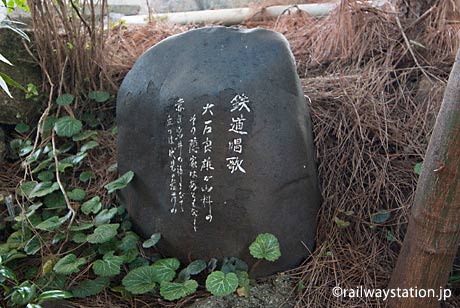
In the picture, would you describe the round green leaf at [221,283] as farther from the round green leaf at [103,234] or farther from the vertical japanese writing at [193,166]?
the round green leaf at [103,234]

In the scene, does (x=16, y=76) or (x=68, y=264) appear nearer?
(x=68, y=264)

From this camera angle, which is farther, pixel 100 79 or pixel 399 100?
pixel 100 79

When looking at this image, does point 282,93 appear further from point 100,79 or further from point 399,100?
point 100,79

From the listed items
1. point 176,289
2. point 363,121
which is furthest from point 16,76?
point 363,121

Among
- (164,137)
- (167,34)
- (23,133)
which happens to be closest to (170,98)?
(164,137)

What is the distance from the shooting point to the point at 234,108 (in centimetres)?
199

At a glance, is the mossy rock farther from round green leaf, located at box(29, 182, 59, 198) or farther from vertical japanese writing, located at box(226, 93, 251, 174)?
vertical japanese writing, located at box(226, 93, 251, 174)

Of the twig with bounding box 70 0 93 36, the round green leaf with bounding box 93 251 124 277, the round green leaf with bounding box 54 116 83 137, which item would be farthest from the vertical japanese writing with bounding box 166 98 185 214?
the twig with bounding box 70 0 93 36

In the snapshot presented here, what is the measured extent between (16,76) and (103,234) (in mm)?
1146

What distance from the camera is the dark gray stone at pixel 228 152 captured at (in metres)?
1.98

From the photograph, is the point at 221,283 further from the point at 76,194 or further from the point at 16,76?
the point at 16,76

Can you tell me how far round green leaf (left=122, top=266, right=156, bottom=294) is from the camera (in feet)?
6.22

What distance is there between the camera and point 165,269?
1978 mm

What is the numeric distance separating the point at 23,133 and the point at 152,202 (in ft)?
3.17
